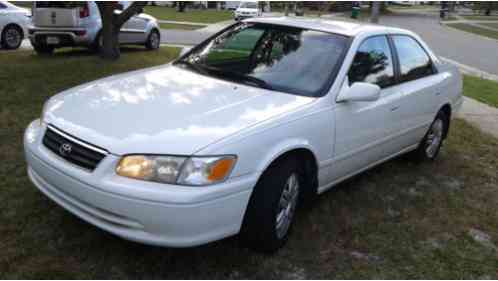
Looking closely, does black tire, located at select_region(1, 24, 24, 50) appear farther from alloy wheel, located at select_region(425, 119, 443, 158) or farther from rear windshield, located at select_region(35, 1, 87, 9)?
alloy wheel, located at select_region(425, 119, 443, 158)

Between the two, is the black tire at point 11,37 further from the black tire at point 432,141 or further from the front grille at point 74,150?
the black tire at point 432,141

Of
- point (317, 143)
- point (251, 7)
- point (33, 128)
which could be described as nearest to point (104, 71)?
point (33, 128)

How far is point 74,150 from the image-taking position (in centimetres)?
306

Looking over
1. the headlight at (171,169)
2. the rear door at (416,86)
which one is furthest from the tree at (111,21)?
the headlight at (171,169)

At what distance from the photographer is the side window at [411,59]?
4.81 m

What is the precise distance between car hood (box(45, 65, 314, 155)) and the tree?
5783mm

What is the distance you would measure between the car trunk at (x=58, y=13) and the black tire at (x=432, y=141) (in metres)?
8.11

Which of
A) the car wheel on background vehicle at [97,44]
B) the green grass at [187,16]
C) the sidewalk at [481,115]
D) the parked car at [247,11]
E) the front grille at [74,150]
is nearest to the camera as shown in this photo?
the front grille at [74,150]

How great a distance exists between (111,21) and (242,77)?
21.1 feet

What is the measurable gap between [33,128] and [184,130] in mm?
1326

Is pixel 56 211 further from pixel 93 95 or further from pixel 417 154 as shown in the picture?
pixel 417 154

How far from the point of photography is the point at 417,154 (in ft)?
18.2

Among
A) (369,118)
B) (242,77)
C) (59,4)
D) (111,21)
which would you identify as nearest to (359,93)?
(369,118)

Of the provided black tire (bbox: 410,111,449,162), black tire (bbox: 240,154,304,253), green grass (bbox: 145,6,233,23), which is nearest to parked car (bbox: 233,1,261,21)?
green grass (bbox: 145,6,233,23)
